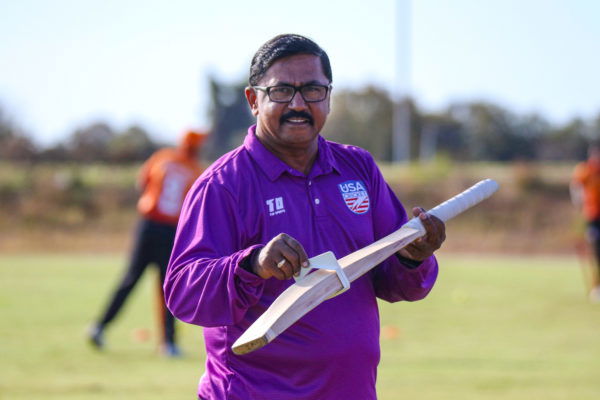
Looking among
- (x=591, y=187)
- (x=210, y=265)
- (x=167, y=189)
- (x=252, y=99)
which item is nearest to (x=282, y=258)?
(x=210, y=265)

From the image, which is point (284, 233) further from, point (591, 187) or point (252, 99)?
point (591, 187)

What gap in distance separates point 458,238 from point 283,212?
2918cm

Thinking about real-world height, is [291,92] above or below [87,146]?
above

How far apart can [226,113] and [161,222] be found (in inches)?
1988

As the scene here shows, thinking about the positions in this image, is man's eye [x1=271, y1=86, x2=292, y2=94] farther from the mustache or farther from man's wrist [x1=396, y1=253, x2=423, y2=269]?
man's wrist [x1=396, y1=253, x2=423, y2=269]

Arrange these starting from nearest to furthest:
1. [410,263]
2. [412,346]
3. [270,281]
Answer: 1. [270,281]
2. [410,263]
3. [412,346]

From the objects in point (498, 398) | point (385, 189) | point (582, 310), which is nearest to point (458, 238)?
point (582, 310)

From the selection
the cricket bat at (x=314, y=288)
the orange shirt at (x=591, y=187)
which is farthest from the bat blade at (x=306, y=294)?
A: the orange shirt at (x=591, y=187)

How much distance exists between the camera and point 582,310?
13.9m

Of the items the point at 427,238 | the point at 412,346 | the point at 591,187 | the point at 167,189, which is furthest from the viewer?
the point at 591,187

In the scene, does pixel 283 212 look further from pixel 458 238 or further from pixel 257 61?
pixel 458 238

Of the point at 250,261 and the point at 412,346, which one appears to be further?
the point at 412,346

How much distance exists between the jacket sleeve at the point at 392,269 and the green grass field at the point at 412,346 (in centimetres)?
389

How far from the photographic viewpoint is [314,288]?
3.20 metres
